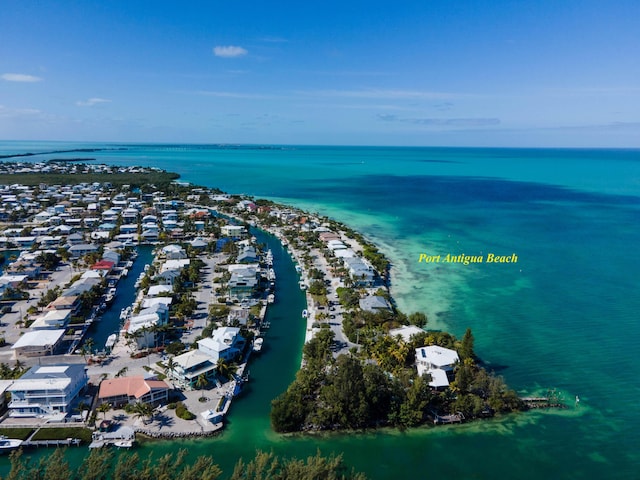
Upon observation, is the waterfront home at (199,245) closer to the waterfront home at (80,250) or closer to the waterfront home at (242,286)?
the waterfront home at (80,250)

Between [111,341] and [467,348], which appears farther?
[111,341]

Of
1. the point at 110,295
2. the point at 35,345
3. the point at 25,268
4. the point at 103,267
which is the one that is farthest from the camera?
the point at 103,267

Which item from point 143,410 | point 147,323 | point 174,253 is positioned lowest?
point 143,410

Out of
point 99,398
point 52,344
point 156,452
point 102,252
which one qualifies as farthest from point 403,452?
point 102,252

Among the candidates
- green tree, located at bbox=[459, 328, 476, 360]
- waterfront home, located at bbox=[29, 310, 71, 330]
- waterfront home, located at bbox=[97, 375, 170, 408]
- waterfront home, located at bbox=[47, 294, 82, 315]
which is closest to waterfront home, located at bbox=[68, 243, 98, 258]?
waterfront home, located at bbox=[47, 294, 82, 315]

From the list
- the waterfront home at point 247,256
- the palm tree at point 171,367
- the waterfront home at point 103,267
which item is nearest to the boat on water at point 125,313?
the waterfront home at point 103,267

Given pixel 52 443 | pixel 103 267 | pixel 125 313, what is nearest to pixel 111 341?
pixel 125 313

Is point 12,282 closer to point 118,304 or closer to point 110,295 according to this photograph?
point 110,295
